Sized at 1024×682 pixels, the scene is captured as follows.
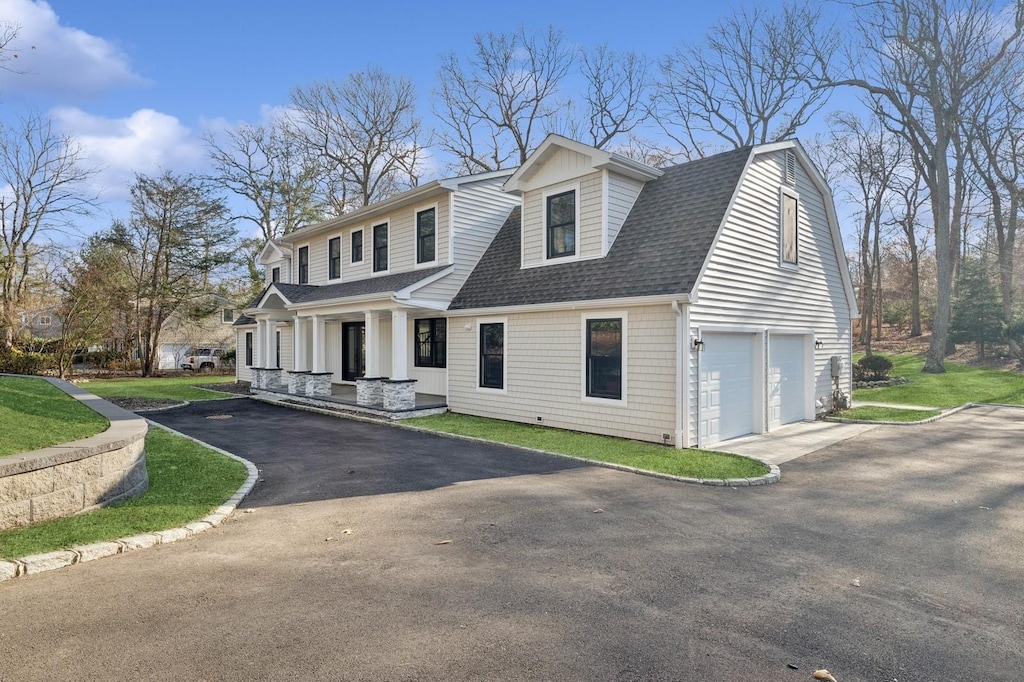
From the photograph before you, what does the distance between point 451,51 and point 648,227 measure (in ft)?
73.9

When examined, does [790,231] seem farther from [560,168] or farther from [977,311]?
[977,311]

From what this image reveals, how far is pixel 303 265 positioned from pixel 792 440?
17.7 metres

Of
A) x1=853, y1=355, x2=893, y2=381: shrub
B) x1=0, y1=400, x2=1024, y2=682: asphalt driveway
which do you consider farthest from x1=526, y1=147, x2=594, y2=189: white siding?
x1=853, y1=355, x2=893, y2=381: shrub

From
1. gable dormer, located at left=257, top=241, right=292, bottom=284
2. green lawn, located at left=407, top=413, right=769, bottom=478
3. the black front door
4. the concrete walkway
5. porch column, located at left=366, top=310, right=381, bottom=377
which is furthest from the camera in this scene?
gable dormer, located at left=257, top=241, right=292, bottom=284

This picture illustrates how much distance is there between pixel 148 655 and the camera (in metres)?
3.11

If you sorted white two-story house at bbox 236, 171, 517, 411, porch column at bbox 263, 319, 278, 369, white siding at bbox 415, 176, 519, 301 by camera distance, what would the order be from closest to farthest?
white two-story house at bbox 236, 171, 517, 411
white siding at bbox 415, 176, 519, 301
porch column at bbox 263, 319, 278, 369

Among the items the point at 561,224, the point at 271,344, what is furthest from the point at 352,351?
the point at 561,224

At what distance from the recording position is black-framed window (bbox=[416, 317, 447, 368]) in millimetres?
16188

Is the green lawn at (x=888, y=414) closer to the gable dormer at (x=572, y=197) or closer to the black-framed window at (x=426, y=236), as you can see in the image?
the gable dormer at (x=572, y=197)

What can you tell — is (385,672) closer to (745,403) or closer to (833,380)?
(745,403)

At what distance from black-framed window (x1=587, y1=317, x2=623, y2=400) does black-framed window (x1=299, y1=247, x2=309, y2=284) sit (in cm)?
1367

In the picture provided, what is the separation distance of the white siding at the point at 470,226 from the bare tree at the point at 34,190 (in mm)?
23421

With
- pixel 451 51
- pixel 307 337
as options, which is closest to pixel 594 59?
pixel 451 51

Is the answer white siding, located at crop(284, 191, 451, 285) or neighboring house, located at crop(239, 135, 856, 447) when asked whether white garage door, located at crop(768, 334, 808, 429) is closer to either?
neighboring house, located at crop(239, 135, 856, 447)
